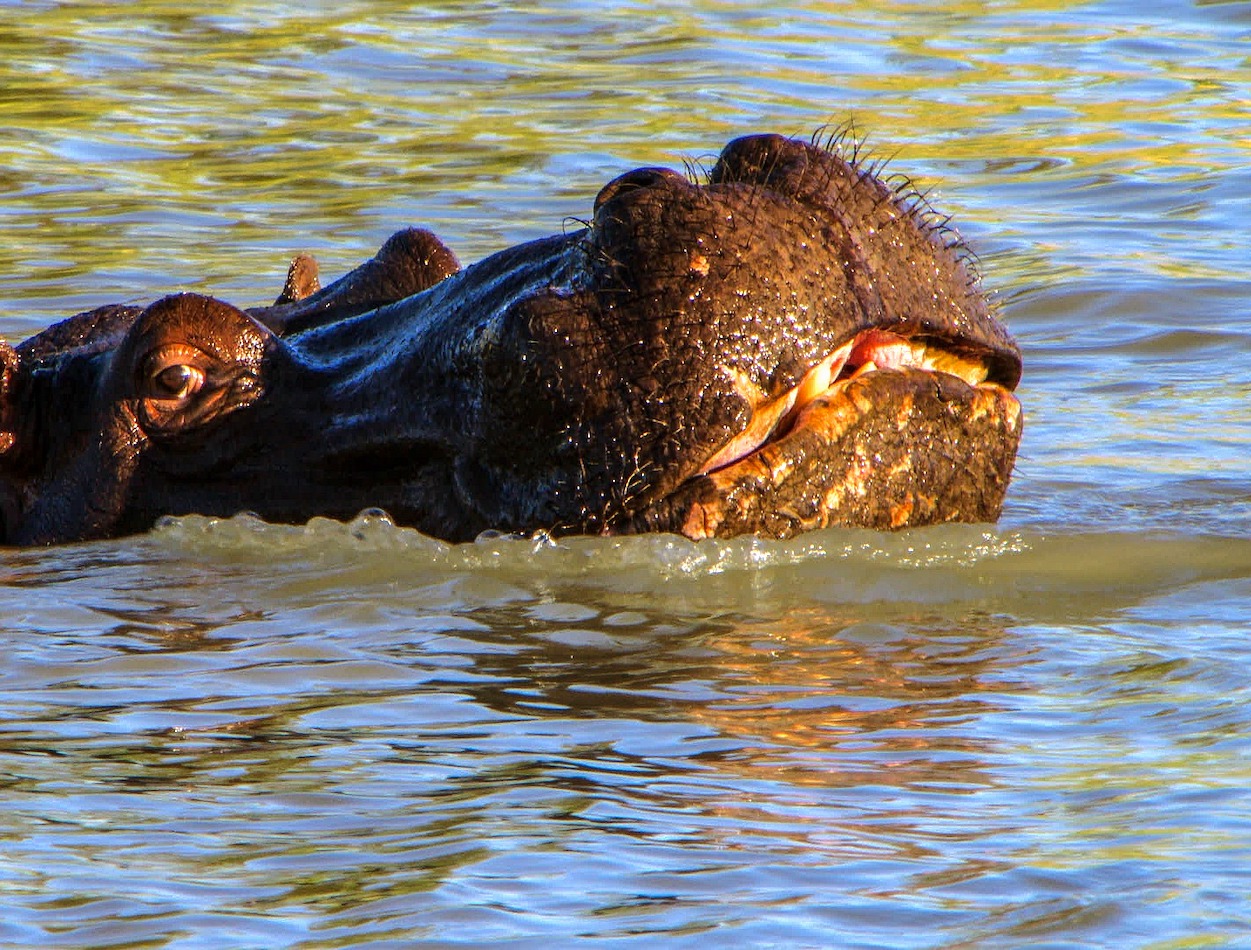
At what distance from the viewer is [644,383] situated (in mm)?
4469

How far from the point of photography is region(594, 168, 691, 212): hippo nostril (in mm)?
4551

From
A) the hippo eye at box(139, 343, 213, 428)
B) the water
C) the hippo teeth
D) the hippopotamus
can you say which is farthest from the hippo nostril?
the hippo eye at box(139, 343, 213, 428)

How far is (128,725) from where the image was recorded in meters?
4.15

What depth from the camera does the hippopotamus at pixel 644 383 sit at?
446 cm

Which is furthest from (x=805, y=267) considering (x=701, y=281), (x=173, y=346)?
(x=173, y=346)

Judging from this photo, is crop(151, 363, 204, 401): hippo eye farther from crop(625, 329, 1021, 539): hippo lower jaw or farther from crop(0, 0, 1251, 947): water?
crop(625, 329, 1021, 539): hippo lower jaw

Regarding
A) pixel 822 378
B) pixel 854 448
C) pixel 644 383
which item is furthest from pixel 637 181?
pixel 854 448

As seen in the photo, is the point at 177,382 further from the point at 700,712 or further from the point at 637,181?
the point at 700,712

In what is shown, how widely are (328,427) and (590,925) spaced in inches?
89.1

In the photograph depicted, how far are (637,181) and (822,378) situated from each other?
1.82ft

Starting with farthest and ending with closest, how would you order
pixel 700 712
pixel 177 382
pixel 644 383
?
1. pixel 177 382
2. pixel 644 383
3. pixel 700 712

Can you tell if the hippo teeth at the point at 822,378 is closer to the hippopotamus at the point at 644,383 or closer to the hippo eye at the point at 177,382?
the hippopotamus at the point at 644,383

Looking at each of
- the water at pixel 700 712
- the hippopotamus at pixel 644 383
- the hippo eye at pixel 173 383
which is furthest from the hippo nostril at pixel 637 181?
the hippo eye at pixel 173 383

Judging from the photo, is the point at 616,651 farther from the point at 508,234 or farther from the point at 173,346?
the point at 508,234
